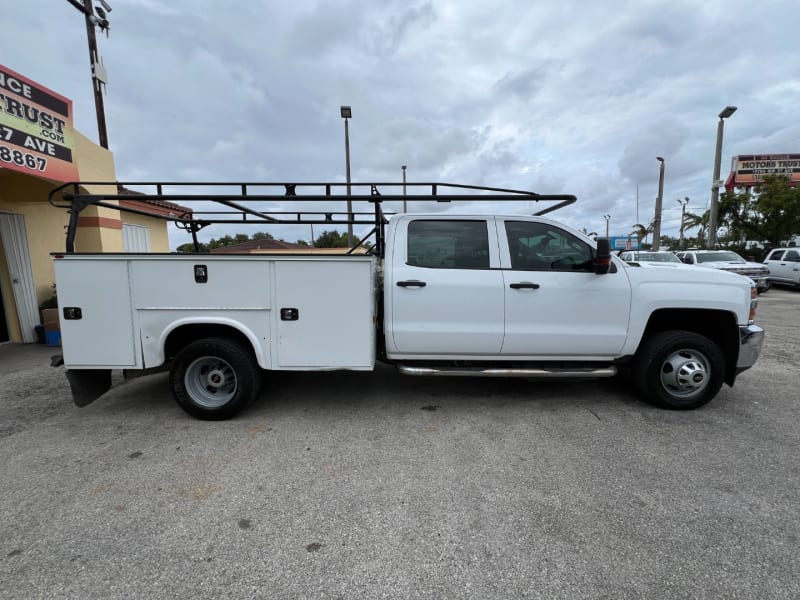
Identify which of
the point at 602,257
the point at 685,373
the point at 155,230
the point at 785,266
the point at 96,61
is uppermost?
the point at 96,61

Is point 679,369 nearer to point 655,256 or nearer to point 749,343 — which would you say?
point 749,343

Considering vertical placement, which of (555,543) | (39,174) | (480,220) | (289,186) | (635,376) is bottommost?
(555,543)

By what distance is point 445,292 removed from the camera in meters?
3.75

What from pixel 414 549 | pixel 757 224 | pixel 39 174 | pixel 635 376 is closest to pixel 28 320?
pixel 39 174

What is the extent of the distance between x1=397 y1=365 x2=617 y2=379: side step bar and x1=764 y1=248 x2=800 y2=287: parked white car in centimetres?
1701

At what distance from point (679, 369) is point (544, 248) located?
1802 mm

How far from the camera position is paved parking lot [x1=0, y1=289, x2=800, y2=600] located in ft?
6.50

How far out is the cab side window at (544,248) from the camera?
385 centimetres

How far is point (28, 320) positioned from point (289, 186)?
7.25 metres

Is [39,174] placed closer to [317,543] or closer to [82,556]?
[82,556]

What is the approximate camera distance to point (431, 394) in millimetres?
4441

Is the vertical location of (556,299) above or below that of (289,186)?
below

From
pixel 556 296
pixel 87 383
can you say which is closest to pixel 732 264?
pixel 556 296

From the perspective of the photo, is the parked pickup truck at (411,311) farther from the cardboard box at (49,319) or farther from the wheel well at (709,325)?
the cardboard box at (49,319)
